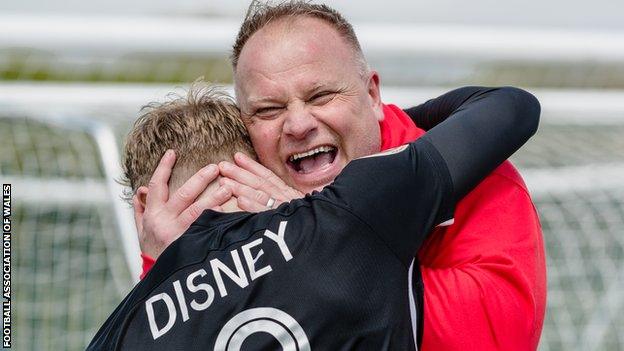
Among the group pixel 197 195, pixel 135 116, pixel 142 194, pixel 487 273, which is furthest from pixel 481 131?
pixel 135 116

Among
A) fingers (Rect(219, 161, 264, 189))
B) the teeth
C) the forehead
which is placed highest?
the forehead

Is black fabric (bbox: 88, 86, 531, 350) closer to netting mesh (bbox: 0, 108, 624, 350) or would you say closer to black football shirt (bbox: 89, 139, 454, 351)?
black football shirt (bbox: 89, 139, 454, 351)

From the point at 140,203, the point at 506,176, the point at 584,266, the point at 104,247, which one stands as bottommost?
the point at 584,266

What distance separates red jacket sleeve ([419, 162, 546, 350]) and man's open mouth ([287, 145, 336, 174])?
0.38 metres

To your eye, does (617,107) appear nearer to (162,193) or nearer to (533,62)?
(533,62)

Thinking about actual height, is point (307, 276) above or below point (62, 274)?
above

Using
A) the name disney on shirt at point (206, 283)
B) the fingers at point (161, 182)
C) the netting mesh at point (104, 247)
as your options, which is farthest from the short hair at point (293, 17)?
the netting mesh at point (104, 247)

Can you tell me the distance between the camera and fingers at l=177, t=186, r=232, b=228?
2.11 m

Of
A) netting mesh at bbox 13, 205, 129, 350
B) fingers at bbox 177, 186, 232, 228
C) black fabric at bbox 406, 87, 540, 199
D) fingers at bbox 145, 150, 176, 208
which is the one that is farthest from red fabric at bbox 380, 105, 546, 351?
netting mesh at bbox 13, 205, 129, 350

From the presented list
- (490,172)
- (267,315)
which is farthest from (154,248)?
(490,172)

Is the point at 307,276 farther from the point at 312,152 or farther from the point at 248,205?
the point at 312,152

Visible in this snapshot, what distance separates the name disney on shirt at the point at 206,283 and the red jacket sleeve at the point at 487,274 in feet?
1.14

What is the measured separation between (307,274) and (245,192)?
1.02 feet

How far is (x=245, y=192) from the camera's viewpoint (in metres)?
2.13
